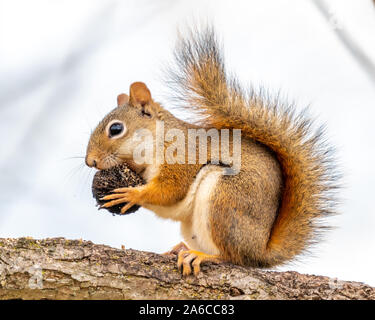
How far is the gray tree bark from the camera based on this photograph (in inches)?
65.3

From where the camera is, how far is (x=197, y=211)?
211cm

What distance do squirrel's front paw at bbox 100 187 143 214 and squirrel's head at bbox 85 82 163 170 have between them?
0.21 m

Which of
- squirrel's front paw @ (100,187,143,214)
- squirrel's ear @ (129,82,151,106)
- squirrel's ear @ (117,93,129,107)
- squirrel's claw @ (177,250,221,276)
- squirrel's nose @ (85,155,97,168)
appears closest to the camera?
squirrel's claw @ (177,250,221,276)

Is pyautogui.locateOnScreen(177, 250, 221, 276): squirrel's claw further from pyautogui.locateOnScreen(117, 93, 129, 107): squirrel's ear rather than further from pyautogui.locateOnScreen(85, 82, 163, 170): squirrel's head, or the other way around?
pyautogui.locateOnScreen(117, 93, 129, 107): squirrel's ear

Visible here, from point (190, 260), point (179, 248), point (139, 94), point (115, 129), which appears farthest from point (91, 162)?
point (190, 260)

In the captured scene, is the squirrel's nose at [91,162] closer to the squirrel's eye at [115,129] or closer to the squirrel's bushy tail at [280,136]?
the squirrel's eye at [115,129]

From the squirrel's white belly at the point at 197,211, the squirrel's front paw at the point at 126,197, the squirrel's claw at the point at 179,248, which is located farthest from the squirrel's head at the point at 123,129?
the squirrel's claw at the point at 179,248

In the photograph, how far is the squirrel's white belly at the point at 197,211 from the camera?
2.08m

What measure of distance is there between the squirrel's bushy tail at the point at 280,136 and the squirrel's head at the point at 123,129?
213 millimetres

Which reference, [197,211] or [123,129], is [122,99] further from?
[197,211]

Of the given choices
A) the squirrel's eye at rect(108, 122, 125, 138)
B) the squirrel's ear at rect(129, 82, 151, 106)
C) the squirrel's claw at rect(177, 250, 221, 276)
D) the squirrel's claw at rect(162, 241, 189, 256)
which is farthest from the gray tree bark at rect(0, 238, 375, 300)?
the squirrel's ear at rect(129, 82, 151, 106)

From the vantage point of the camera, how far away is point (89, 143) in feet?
7.80

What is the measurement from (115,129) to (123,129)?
41 millimetres
